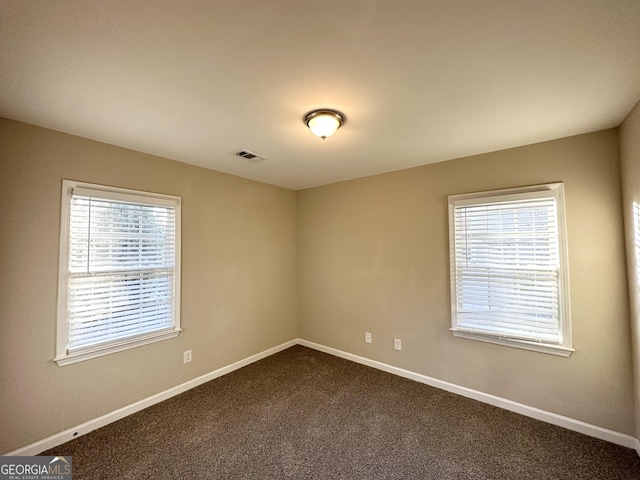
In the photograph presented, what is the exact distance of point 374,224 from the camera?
349 centimetres

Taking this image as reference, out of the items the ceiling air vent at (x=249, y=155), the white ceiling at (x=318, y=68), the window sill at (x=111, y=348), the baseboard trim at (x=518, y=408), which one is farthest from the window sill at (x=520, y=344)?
the window sill at (x=111, y=348)

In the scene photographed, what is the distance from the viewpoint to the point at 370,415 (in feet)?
8.02

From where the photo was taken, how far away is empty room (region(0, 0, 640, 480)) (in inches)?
50.1

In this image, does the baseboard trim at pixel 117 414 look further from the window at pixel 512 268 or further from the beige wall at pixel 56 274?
the window at pixel 512 268

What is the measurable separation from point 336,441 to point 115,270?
238 cm

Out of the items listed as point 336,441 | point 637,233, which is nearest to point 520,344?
point 637,233

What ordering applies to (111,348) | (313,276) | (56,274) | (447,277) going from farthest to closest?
1. (313,276)
2. (447,277)
3. (111,348)
4. (56,274)

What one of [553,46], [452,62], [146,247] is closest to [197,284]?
[146,247]

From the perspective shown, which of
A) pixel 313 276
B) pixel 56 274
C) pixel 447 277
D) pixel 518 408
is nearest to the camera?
pixel 56 274

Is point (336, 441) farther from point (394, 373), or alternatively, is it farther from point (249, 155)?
point (249, 155)

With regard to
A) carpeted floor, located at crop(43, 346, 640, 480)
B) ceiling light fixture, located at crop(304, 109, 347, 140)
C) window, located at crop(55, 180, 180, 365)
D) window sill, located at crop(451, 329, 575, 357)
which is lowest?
carpeted floor, located at crop(43, 346, 640, 480)

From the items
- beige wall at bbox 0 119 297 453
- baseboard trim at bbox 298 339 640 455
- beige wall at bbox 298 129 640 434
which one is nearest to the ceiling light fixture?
beige wall at bbox 298 129 640 434

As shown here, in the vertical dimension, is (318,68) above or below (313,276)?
above

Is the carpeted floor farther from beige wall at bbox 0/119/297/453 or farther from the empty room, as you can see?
beige wall at bbox 0/119/297/453
